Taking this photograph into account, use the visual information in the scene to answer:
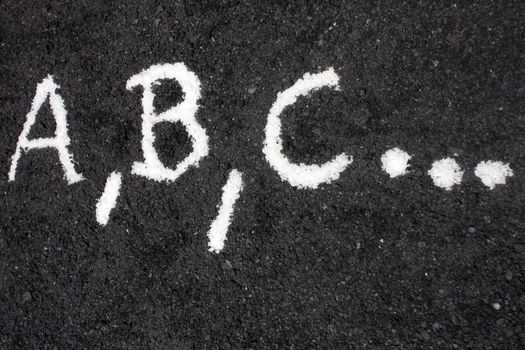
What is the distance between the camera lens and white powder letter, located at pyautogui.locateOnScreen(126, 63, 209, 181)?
9.05 feet

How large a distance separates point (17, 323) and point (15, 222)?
0.62m

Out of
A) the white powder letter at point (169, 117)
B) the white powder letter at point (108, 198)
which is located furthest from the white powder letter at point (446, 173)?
the white powder letter at point (108, 198)

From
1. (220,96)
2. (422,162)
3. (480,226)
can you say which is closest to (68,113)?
(220,96)

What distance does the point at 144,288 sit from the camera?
274cm

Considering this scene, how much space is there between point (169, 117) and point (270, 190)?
757mm

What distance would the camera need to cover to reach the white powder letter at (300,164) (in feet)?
8.43

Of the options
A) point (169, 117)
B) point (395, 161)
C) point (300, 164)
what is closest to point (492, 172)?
point (395, 161)

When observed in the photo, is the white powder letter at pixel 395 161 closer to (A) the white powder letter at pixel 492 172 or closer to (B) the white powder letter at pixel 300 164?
(B) the white powder letter at pixel 300 164

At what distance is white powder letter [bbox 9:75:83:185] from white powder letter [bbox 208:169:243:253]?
93 centimetres

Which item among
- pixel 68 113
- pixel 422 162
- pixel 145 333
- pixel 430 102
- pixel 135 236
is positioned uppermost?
pixel 430 102

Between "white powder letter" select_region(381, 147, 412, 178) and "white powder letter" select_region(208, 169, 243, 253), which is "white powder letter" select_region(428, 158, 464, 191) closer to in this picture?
"white powder letter" select_region(381, 147, 412, 178)

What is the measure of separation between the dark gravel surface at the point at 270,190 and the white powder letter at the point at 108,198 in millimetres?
40

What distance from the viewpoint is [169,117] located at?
281cm

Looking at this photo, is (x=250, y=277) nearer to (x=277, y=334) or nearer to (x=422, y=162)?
(x=277, y=334)
